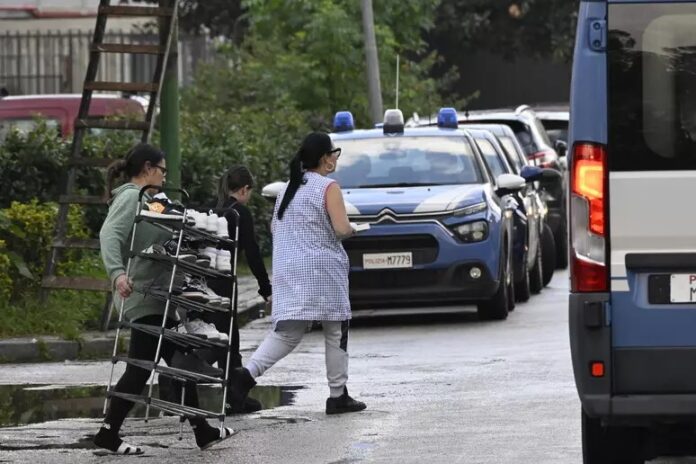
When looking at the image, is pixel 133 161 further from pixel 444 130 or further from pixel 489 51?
pixel 489 51

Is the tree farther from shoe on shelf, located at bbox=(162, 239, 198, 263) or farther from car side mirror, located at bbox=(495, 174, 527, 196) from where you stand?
shoe on shelf, located at bbox=(162, 239, 198, 263)

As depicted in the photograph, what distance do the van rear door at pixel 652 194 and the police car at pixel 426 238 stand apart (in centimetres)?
826

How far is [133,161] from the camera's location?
34.4ft

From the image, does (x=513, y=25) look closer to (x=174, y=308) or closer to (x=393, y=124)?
(x=393, y=124)

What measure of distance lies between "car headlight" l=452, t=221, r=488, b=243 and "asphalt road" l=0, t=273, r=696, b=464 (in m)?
0.84

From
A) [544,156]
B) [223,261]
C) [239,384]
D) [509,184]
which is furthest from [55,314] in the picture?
[544,156]

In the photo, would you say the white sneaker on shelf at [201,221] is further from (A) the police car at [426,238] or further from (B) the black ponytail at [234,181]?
(A) the police car at [426,238]

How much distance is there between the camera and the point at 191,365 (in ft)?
34.2

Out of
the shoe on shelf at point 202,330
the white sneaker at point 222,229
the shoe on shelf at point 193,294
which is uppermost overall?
the white sneaker at point 222,229

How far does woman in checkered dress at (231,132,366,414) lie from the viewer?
37.3 ft

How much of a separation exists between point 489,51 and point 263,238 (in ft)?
85.2

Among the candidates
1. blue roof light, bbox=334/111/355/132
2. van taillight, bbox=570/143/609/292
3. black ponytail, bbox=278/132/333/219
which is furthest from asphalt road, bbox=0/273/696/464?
blue roof light, bbox=334/111/355/132

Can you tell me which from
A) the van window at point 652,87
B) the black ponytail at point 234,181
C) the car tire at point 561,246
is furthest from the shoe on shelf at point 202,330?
the car tire at point 561,246

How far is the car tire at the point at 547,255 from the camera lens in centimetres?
2138
